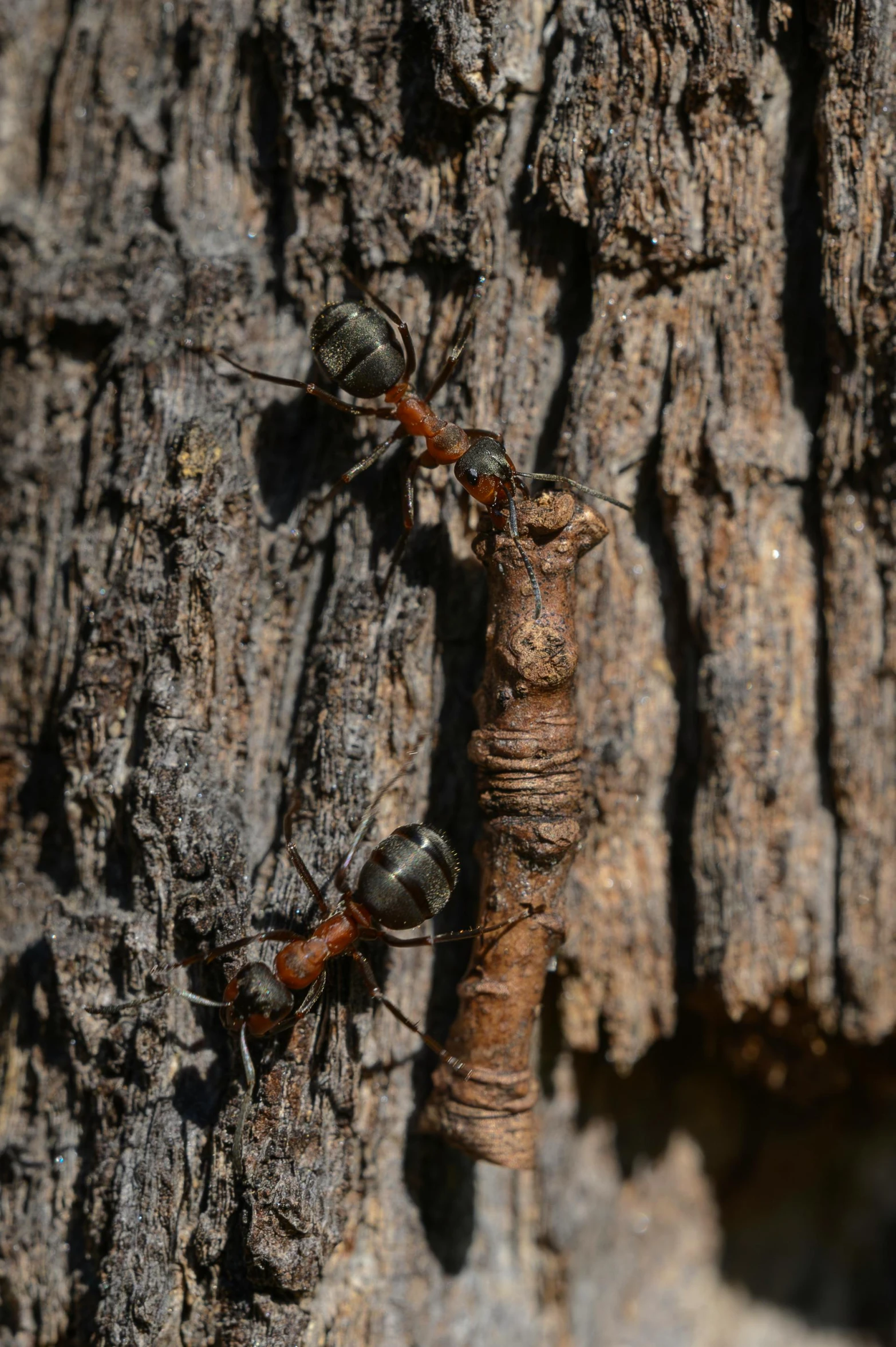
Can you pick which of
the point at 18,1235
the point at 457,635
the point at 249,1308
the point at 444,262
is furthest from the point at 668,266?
the point at 18,1235

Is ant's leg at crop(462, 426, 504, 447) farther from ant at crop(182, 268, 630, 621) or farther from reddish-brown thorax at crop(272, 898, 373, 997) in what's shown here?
reddish-brown thorax at crop(272, 898, 373, 997)

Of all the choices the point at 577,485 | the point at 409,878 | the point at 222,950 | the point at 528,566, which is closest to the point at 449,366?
the point at 577,485

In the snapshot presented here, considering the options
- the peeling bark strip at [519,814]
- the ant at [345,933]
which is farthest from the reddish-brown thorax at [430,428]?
the ant at [345,933]

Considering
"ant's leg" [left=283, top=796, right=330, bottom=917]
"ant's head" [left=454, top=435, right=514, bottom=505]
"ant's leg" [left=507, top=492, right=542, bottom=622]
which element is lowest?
"ant's leg" [left=283, top=796, right=330, bottom=917]

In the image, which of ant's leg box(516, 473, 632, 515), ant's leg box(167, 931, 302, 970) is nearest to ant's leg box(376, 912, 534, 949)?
ant's leg box(167, 931, 302, 970)

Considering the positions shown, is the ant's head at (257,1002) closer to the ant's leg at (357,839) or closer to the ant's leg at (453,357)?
the ant's leg at (357,839)

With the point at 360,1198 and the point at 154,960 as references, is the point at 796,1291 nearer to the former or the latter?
the point at 360,1198
